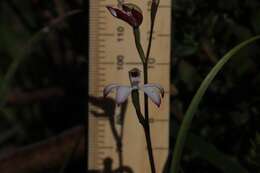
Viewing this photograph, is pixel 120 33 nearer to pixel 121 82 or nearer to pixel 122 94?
pixel 121 82

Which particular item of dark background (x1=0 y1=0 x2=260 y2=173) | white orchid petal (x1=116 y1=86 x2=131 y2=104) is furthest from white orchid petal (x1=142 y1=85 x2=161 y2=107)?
dark background (x1=0 y1=0 x2=260 y2=173)

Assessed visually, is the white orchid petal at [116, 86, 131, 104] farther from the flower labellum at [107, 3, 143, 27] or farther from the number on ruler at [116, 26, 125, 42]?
the number on ruler at [116, 26, 125, 42]

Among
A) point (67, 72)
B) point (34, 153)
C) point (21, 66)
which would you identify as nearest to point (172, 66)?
point (34, 153)

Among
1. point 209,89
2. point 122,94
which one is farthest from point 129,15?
point 209,89

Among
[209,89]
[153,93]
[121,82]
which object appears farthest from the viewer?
[209,89]

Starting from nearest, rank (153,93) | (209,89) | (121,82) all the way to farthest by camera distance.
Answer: (153,93) → (121,82) → (209,89)

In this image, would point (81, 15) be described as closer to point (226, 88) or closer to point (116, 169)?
point (226, 88)
